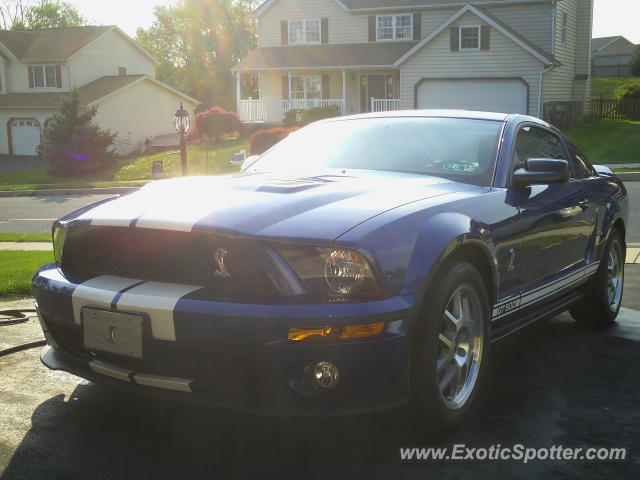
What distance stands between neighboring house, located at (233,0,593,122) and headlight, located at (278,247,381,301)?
3192cm

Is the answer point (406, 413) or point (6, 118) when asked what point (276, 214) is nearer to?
point (406, 413)

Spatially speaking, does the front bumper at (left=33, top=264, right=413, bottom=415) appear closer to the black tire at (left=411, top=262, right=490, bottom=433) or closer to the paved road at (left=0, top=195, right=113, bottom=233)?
the black tire at (left=411, top=262, right=490, bottom=433)

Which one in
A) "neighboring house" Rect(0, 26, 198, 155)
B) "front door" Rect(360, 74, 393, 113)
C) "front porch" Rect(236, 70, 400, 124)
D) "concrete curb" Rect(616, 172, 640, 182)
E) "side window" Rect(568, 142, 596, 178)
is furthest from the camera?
"neighboring house" Rect(0, 26, 198, 155)

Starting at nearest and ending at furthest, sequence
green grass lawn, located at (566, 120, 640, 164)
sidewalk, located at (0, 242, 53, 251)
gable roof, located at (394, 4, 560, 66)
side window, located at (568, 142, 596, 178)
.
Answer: side window, located at (568, 142, 596, 178), sidewalk, located at (0, 242, 53, 251), green grass lawn, located at (566, 120, 640, 164), gable roof, located at (394, 4, 560, 66)

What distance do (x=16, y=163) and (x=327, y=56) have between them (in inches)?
670

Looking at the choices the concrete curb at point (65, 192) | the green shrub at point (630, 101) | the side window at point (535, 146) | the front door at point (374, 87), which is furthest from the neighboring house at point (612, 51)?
the side window at point (535, 146)

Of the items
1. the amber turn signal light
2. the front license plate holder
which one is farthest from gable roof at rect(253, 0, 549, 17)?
the amber turn signal light

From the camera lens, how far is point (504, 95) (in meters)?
34.2

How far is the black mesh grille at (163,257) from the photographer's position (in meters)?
3.36

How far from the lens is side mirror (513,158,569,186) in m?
4.56

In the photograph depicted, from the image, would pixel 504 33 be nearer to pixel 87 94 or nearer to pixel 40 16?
pixel 87 94

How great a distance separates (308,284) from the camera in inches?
129

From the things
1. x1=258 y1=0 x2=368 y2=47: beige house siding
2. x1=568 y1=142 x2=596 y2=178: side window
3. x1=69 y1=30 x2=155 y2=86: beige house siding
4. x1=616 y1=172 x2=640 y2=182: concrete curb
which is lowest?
x1=616 y1=172 x2=640 y2=182: concrete curb

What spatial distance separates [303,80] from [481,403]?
3771cm
